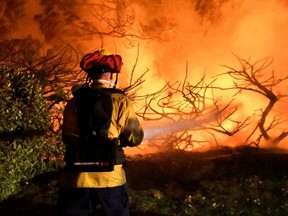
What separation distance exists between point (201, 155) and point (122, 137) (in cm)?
412

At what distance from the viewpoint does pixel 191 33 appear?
1083 cm

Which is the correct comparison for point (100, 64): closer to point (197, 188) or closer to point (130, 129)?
point (130, 129)

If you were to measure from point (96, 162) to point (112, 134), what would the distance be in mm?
266

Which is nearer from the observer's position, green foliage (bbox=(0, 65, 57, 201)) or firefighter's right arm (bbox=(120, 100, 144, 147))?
firefighter's right arm (bbox=(120, 100, 144, 147))

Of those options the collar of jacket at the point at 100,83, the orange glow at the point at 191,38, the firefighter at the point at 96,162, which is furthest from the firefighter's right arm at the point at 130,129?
A: the orange glow at the point at 191,38

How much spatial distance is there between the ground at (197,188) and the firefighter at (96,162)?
1850 mm

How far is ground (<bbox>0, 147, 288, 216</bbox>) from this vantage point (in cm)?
530

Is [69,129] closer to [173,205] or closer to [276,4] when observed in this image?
[173,205]

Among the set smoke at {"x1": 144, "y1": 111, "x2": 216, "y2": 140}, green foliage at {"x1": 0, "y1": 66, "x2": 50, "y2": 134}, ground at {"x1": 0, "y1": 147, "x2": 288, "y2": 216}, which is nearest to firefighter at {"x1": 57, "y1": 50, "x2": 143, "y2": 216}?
ground at {"x1": 0, "y1": 147, "x2": 288, "y2": 216}

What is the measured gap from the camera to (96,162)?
3.48 meters

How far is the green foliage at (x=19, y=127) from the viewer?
5.52 metres

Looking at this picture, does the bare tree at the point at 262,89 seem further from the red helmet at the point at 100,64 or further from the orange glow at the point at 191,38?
the red helmet at the point at 100,64

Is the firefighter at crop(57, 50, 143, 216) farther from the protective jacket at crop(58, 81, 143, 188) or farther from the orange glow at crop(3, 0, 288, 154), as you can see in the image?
the orange glow at crop(3, 0, 288, 154)

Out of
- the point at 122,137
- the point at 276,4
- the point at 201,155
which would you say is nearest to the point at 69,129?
the point at 122,137
